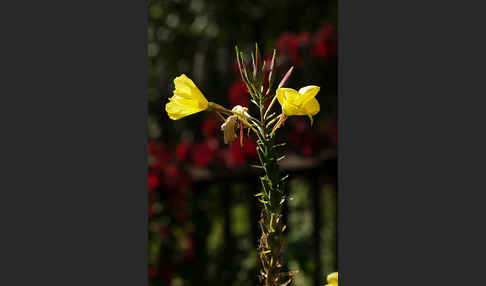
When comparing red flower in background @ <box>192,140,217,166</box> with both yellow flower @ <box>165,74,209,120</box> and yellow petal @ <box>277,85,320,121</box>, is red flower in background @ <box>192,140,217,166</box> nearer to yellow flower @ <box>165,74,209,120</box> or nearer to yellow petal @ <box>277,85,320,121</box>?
yellow flower @ <box>165,74,209,120</box>

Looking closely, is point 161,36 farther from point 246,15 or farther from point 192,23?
point 246,15

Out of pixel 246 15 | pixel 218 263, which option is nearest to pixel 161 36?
pixel 246 15

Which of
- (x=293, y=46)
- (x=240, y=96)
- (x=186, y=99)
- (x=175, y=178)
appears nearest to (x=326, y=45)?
(x=293, y=46)

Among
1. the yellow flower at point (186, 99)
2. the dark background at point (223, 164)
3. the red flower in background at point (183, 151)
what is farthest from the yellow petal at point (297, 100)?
the red flower in background at point (183, 151)

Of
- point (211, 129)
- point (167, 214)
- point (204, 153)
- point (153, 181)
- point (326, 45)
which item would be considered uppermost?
point (326, 45)

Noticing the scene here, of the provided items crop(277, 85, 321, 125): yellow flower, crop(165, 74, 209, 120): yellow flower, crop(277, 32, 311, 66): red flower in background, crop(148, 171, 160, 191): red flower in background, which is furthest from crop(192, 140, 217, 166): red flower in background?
crop(277, 85, 321, 125): yellow flower

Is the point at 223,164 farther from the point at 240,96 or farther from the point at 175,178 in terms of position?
the point at 240,96

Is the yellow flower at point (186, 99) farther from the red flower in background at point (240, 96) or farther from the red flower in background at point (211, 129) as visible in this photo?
the red flower in background at point (211, 129)
